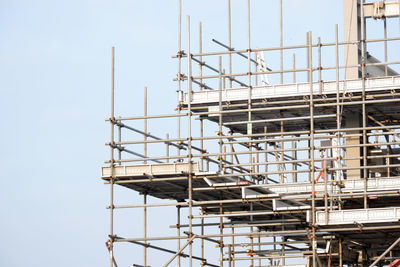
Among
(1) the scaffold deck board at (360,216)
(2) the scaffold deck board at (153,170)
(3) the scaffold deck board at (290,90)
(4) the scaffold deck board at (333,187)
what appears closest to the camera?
(1) the scaffold deck board at (360,216)

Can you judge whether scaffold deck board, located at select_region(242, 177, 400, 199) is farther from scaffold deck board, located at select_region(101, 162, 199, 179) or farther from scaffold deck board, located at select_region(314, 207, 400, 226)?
scaffold deck board, located at select_region(101, 162, 199, 179)

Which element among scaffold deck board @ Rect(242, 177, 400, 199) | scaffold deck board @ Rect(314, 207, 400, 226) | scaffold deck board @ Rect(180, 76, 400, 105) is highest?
scaffold deck board @ Rect(180, 76, 400, 105)

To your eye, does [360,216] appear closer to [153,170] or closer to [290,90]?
[153,170]

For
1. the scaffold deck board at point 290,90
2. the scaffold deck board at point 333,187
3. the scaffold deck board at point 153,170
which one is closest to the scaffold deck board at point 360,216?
the scaffold deck board at point 333,187

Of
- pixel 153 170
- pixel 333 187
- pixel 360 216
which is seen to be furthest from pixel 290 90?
pixel 360 216

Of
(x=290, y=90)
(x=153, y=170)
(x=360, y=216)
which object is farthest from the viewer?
(x=290, y=90)

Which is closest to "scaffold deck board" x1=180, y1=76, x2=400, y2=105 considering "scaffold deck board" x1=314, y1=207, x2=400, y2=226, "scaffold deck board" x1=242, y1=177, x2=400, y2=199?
"scaffold deck board" x1=242, y1=177, x2=400, y2=199

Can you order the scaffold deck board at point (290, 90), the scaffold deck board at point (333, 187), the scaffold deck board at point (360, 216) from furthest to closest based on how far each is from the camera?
1. the scaffold deck board at point (290, 90)
2. the scaffold deck board at point (333, 187)
3. the scaffold deck board at point (360, 216)

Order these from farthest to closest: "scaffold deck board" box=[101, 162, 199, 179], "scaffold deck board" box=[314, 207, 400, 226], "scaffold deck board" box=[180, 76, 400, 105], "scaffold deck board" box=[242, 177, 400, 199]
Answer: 1. "scaffold deck board" box=[180, 76, 400, 105]
2. "scaffold deck board" box=[242, 177, 400, 199]
3. "scaffold deck board" box=[101, 162, 199, 179]
4. "scaffold deck board" box=[314, 207, 400, 226]

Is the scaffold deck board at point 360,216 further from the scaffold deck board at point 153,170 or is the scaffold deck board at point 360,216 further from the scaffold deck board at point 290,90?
the scaffold deck board at point 290,90

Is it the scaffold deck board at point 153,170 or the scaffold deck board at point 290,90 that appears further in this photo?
the scaffold deck board at point 290,90

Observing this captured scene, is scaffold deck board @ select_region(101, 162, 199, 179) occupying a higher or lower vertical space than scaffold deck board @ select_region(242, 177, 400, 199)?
higher

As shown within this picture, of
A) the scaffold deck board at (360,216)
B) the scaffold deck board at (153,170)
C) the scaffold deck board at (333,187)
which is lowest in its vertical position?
the scaffold deck board at (360,216)

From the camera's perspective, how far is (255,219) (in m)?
44.6
